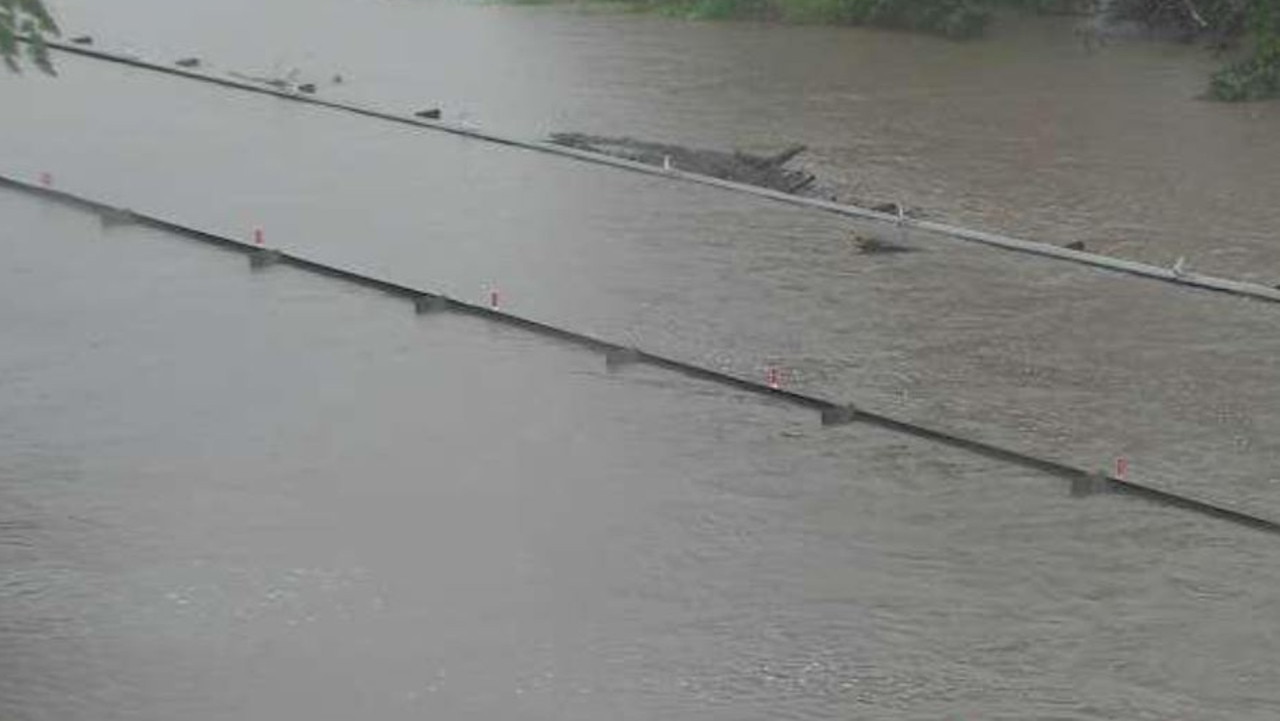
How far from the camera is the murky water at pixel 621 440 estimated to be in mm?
8836

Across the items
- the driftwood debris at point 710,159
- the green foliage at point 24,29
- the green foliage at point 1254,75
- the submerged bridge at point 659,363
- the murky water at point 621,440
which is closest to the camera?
the murky water at point 621,440

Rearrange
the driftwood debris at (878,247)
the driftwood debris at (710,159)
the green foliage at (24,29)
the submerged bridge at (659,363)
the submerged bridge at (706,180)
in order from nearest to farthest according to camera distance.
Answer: the green foliage at (24,29)
the submerged bridge at (659,363)
the submerged bridge at (706,180)
the driftwood debris at (878,247)
the driftwood debris at (710,159)

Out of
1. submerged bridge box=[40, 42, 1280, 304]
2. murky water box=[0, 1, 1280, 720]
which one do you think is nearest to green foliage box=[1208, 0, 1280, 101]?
murky water box=[0, 1, 1280, 720]

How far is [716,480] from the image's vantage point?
11234 millimetres

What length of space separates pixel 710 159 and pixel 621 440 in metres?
9.13

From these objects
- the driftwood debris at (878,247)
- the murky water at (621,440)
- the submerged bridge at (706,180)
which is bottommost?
the murky water at (621,440)

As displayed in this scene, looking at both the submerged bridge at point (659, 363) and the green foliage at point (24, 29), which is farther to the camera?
the submerged bridge at point (659, 363)

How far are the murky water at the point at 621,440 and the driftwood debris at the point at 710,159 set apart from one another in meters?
0.59

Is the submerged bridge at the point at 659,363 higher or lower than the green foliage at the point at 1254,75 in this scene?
lower

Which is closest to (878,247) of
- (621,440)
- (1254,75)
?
(621,440)

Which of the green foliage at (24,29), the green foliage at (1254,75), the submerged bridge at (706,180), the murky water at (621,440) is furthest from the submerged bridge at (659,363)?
the green foliage at (1254,75)

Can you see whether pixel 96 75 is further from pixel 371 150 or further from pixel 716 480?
pixel 716 480

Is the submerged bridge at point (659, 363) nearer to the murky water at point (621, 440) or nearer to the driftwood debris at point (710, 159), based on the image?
the murky water at point (621, 440)

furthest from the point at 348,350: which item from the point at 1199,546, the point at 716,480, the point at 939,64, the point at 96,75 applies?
the point at 939,64
